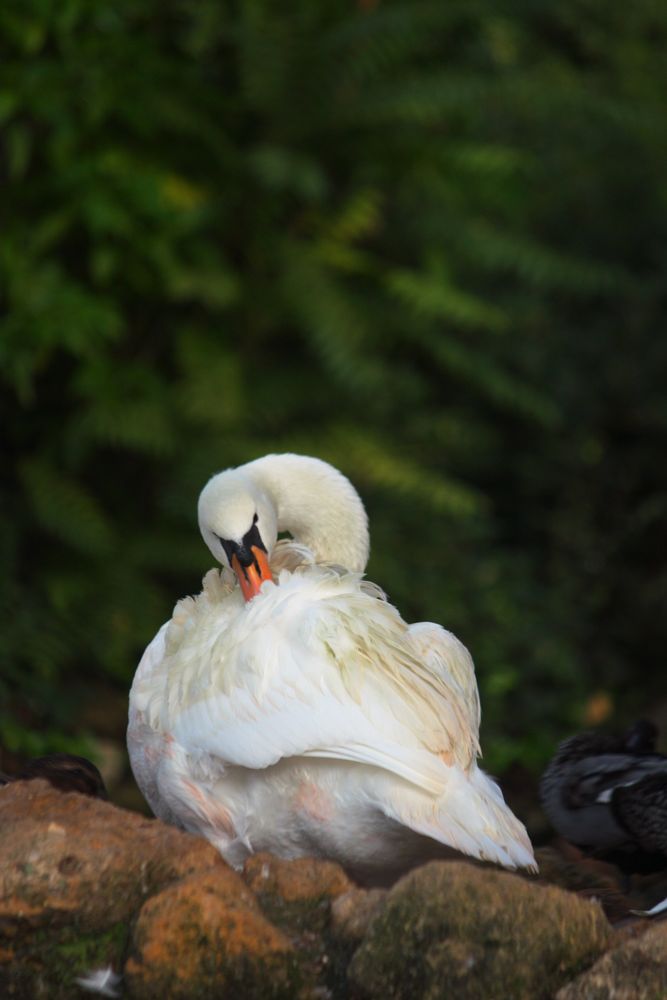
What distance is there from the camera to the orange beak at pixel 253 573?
3.79 metres

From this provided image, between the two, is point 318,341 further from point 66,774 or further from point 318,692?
point 318,692

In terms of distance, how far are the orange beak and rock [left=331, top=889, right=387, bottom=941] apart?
1056 millimetres

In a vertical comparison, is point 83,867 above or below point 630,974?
below

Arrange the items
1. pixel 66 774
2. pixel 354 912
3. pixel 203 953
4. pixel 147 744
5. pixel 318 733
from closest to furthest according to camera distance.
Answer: pixel 203 953
pixel 354 912
pixel 318 733
pixel 147 744
pixel 66 774

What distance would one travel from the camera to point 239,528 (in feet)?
13.2

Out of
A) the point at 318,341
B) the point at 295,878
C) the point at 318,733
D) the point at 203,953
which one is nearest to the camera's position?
the point at 203,953

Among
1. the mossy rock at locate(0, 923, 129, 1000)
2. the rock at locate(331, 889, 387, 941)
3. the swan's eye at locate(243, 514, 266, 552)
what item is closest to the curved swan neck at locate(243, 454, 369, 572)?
the swan's eye at locate(243, 514, 266, 552)

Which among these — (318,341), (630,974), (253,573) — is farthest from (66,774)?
(318,341)

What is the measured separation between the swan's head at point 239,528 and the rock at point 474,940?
1247 millimetres

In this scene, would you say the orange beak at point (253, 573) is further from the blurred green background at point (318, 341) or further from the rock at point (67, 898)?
the blurred green background at point (318, 341)

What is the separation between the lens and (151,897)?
2.83m

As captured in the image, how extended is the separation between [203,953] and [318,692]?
2.28 feet

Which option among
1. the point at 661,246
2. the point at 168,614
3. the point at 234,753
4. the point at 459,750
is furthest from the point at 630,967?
the point at 661,246

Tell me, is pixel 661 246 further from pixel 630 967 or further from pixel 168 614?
pixel 630 967
